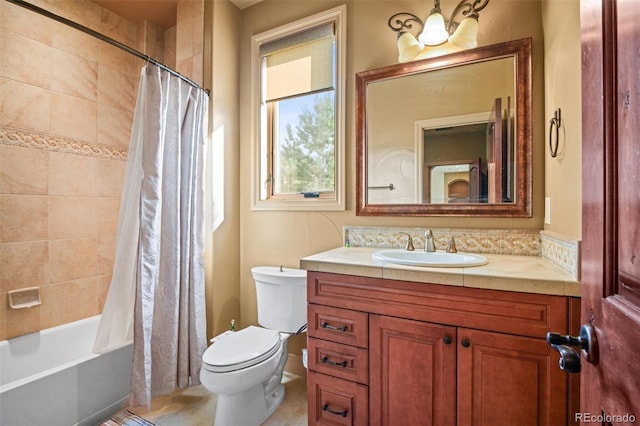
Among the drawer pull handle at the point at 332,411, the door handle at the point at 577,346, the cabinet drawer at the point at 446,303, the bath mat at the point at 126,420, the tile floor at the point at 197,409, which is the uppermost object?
the door handle at the point at 577,346

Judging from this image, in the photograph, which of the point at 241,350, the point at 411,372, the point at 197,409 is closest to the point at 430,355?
the point at 411,372

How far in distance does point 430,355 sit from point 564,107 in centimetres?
114

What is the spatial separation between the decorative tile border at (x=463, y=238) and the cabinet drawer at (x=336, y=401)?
808mm

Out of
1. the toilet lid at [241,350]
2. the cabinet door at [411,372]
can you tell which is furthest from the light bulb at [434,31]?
the toilet lid at [241,350]

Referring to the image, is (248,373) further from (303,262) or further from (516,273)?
(516,273)

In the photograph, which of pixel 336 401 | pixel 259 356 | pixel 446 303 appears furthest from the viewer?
Result: pixel 259 356

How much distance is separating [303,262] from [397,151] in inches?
35.8

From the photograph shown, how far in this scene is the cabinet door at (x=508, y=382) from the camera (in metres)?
1.00

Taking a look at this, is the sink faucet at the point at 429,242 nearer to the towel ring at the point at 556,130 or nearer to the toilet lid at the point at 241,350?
the towel ring at the point at 556,130

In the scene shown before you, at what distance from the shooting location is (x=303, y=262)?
1.46 meters

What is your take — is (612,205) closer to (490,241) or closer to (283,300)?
(490,241)

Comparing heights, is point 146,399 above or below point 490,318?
below

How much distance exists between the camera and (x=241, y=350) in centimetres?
159

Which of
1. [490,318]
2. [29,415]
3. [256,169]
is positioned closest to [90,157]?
[256,169]
